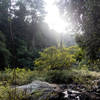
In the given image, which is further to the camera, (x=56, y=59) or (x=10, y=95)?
(x=56, y=59)

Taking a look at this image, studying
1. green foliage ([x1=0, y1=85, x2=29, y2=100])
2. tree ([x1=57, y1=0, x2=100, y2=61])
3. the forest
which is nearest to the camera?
green foliage ([x1=0, y1=85, x2=29, y2=100])

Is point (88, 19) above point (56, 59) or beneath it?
above

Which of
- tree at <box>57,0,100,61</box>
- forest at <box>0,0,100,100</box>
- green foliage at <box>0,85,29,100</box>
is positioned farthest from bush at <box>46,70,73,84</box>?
green foliage at <box>0,85,29,100</box>

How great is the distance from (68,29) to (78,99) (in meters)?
2.25

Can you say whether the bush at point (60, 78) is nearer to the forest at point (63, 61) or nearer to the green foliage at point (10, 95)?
the forest at point (63, 61)

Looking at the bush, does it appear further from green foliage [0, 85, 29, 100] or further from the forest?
green foliage [0, 85, 29, 100]

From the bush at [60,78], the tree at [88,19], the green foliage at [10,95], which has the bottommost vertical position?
the bush at [60,78]

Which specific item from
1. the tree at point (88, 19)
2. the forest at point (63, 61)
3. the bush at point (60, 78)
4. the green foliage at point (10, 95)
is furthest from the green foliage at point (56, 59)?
the green foliage at point (10, 95)

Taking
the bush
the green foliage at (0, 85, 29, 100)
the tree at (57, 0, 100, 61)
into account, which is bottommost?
the bush

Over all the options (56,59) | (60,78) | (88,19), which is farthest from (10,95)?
(56,59)

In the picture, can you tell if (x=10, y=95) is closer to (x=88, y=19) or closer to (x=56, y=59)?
(x=88, y=19)

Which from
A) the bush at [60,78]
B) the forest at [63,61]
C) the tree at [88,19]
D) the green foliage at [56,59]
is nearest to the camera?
the forest at [63,61]

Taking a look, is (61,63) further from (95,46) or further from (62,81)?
(95,46)

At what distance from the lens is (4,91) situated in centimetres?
235
